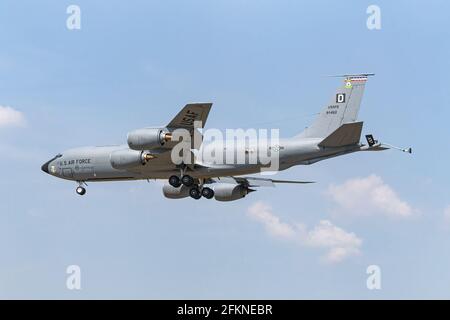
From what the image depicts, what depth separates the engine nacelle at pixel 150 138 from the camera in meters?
53.5

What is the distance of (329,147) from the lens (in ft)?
177

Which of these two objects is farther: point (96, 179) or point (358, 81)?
point (96, 179)

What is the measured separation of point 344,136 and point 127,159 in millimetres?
12800

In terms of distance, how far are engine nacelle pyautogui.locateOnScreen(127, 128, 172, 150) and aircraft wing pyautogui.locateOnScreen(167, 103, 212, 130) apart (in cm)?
57

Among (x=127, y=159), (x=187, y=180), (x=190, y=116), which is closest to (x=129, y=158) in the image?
(x=127, y=159)

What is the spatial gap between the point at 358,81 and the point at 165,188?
51.0 feet

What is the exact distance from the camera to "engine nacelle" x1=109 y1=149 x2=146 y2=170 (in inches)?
2240

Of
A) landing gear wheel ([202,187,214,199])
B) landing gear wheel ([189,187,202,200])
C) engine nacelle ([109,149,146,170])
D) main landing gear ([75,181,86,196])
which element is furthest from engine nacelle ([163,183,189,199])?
engine nacelle ([109,149,146,170])

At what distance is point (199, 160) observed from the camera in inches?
2302

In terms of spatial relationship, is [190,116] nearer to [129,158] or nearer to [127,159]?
[129,158]

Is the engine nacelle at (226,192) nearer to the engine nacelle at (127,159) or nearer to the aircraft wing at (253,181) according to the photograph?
the aircraft wing at (253,181)

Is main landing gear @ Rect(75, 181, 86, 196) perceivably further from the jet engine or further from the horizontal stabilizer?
the horizontal stabilizer
